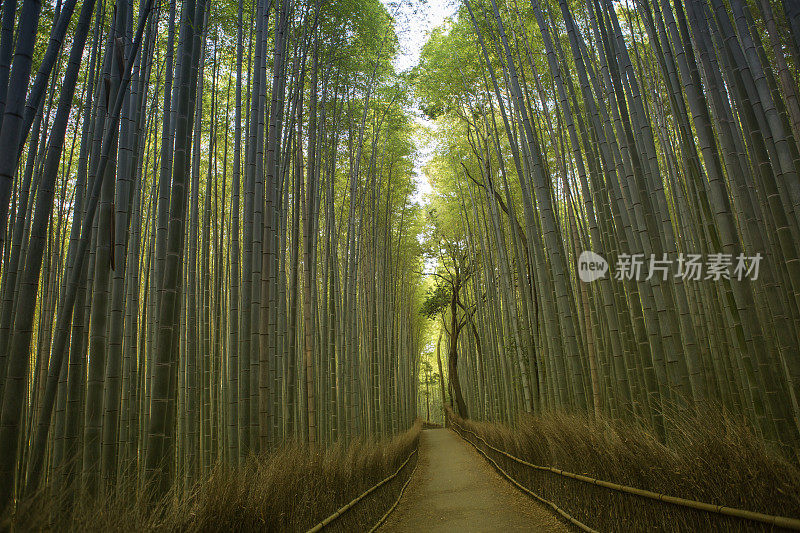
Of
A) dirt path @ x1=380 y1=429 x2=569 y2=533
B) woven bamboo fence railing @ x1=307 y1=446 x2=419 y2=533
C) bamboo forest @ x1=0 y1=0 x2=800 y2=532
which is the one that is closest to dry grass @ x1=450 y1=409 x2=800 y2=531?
bamboo forest @ x1=0 y1=0 x2=800 y2=532

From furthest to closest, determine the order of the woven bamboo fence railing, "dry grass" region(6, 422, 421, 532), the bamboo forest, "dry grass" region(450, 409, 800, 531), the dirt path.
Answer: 1. the dirt path
2. the woven bamboo fence railing
3. the bamboo forest
4. "dry grass" region(450, 409, 800, 531)
5. "dry grass" region(6, 422, 421, 532)

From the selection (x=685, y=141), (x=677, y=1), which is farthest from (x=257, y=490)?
(x=677, y=1)

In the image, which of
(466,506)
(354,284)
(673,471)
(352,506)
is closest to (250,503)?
(352,506)

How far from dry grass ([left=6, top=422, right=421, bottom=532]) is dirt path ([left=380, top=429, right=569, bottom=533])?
333mm

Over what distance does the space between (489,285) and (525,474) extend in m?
3.90

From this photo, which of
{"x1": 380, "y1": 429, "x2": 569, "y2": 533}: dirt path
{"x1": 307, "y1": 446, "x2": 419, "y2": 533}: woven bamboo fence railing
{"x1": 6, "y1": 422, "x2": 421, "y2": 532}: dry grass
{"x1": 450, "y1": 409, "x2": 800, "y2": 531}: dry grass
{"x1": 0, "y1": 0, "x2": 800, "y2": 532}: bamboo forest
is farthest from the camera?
{"x1": 380, "y1": 429, "x2": 569, "y2": 533}: dirt path

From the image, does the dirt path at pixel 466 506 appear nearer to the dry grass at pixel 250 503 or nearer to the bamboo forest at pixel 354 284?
the bamboo forest at pixel 354 284

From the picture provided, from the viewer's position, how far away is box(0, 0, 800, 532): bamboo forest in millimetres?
1754

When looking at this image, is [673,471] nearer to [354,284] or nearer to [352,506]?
[352,506]

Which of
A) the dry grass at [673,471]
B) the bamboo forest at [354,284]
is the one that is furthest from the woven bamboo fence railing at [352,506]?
the dry grass at [673,471]

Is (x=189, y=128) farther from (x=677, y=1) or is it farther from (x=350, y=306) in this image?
(x=350, y=306)

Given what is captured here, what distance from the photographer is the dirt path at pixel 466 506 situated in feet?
10.9

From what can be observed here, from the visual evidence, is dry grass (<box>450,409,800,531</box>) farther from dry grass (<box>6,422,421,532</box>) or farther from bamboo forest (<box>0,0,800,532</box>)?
dry grass (<box>6,422,421,532</box>)

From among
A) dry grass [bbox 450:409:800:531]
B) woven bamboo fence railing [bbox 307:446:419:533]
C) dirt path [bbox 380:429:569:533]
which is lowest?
dirt path [bbox 380:429:569:533]
